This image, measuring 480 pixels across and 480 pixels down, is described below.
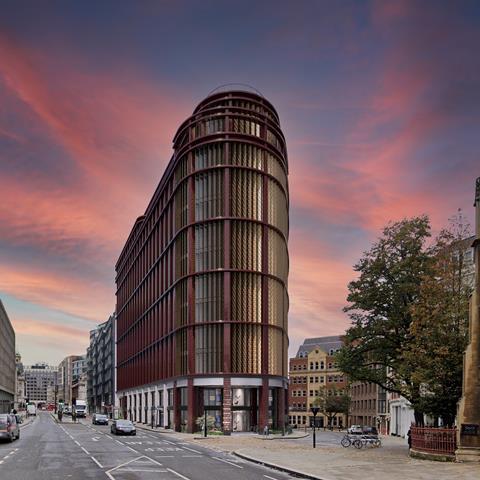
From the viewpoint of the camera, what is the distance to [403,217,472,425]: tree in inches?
1587

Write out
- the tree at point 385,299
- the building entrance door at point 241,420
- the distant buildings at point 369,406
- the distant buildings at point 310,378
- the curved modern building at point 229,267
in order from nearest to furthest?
the tree at point 385,299
the building entrance door at point 241,420
the curved modern building at point 229,267
the distant buildings at point 369,406
the distant buildings at point 310,378

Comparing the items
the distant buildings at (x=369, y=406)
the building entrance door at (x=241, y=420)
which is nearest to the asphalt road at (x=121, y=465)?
the building entrance door at (x=241, y=420)

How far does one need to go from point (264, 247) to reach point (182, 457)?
47348 millimetres

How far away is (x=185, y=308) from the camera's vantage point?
88438 millimetres

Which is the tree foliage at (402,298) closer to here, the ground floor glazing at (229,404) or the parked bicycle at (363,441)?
the parked bicycle at (363,441)

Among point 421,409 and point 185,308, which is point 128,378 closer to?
A: point 185,308

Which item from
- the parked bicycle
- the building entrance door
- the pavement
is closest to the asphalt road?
the pavement

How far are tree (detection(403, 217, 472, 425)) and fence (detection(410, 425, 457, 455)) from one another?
2431mm

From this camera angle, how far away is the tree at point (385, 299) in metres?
50.4

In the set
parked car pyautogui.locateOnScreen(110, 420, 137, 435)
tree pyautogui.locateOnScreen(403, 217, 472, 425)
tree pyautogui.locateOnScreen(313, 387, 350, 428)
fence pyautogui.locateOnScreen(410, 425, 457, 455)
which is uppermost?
tree pyautogui.locateOnScreen(403, 217, 472, 425)

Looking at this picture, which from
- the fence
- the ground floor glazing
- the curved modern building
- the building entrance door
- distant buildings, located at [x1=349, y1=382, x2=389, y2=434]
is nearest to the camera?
the fence

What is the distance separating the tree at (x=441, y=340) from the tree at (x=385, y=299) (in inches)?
204

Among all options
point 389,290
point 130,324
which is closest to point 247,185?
point 389,290

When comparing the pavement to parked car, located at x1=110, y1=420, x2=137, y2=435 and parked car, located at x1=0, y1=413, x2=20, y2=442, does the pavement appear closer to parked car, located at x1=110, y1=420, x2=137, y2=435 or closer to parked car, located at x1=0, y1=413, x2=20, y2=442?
parked car, located at x1=0, y1=413, x2=20, y2=442
